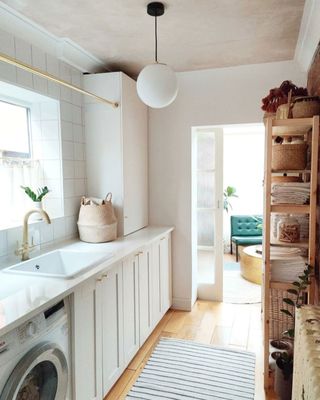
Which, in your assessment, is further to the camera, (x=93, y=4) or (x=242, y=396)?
(x=242, y=396)

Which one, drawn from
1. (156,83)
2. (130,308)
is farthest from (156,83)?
(130,308)

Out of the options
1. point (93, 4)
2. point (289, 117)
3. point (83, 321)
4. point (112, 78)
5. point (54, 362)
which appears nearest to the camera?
point (54, 362)

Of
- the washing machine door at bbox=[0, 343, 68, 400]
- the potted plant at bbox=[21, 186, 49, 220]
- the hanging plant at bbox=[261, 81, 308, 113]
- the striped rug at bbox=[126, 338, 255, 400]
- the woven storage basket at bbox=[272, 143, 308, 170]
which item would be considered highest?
the hanging plant at bbox=[261, 81, 308, 113]

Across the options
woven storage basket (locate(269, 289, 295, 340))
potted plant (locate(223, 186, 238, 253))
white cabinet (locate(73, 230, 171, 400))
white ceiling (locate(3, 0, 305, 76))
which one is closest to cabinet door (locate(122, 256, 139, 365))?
white cabinet (locate(73, 230, 171, 400))

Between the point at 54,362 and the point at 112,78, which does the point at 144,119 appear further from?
the point at 54,362

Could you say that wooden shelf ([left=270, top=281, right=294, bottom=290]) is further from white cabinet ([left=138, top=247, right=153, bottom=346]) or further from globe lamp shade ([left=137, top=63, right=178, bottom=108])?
globe lamp shade ([left=137, top=63, right=178, bottom=108])

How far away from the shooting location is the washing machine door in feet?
3.90

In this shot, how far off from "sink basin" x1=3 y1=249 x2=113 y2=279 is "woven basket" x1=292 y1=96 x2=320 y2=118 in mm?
1506

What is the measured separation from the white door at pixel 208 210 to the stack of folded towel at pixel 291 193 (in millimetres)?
1320

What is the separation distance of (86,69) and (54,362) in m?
2.33

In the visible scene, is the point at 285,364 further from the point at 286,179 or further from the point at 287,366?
the point at 286,179

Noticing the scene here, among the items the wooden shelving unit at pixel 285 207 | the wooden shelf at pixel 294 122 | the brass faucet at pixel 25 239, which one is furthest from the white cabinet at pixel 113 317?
the wooden shelf at pixel 294 122

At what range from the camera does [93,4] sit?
6.10ft

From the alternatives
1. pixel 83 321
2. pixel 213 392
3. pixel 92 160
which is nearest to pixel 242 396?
pixel 213 392
